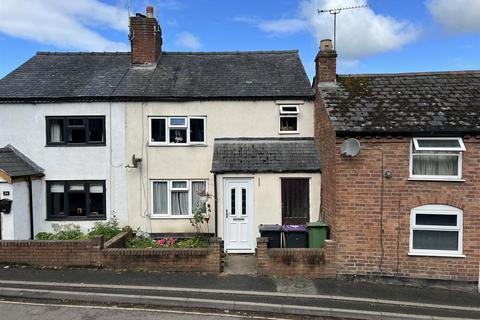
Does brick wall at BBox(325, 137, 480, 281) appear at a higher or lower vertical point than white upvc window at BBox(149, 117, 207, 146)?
lower

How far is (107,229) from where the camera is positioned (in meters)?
11.2

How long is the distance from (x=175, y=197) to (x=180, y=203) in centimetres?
27

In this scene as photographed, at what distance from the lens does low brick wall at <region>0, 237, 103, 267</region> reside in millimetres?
8836

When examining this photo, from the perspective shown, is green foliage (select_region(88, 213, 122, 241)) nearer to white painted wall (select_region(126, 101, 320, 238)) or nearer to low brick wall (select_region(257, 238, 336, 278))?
white painted wall (select_region(126, 101, 320, 238))

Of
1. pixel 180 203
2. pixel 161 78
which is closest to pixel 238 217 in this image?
pixel 180 203

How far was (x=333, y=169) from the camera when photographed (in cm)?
888

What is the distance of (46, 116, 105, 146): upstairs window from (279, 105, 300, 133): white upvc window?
6043 millimetres

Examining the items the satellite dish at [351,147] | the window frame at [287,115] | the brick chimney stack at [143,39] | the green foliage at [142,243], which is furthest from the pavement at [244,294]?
the brick chimney stack at [143,39]

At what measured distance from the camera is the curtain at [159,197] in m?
11.9

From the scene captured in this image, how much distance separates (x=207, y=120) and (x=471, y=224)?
799 cm

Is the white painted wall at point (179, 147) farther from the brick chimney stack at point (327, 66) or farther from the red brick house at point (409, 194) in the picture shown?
the red brick house at point (409, 194)

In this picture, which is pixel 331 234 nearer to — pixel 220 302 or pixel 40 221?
pixel 220 302

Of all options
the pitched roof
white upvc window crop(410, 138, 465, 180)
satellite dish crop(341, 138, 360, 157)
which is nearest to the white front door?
satellite dish crop(341, 138, 360, 157)

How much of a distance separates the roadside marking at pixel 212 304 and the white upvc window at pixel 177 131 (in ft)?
18.8
